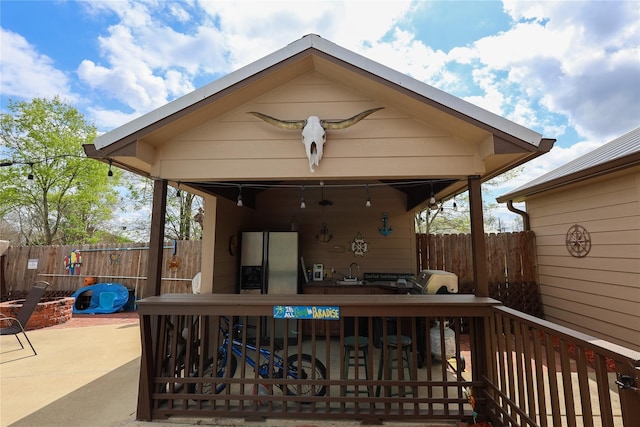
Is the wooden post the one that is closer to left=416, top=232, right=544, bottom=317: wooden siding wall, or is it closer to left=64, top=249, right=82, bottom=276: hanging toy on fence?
left=416, top=232, right=544, bottom=317: wooden siding wall

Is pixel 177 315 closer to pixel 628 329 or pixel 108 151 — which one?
pixel 108 151

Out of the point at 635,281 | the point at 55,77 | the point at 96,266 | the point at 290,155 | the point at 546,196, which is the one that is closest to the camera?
the point at 290,155

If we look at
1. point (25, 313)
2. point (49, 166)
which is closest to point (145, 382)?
point (25, 313)

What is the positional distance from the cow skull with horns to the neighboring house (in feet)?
12.6

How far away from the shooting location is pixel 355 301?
94.6 inches

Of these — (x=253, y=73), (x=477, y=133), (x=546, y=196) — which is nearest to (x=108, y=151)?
(x=253, y=73)

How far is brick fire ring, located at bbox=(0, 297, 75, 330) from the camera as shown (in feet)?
16.9

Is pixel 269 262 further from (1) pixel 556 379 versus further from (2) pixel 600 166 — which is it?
(2) pixel 600 166

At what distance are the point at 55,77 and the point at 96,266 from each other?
686 centimetres

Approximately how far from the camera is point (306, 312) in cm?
240

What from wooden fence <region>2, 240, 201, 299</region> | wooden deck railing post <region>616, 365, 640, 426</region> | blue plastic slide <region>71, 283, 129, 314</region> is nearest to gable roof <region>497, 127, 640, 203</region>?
wooden deck railing post <region>616, 365, 640, 426</region>

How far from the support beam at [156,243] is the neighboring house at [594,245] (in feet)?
18.8

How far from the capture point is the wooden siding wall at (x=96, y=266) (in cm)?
734

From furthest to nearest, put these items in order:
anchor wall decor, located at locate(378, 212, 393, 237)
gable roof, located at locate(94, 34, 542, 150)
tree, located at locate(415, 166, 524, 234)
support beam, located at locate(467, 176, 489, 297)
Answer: tree, located at locate(415, 166, 524, 234), anchor wall decor, located at locate(378, 212, 393, 237), support beam, located at locate(467, 176, 489, 297), gable roof, located at locate(94, 34, 542, 150)
